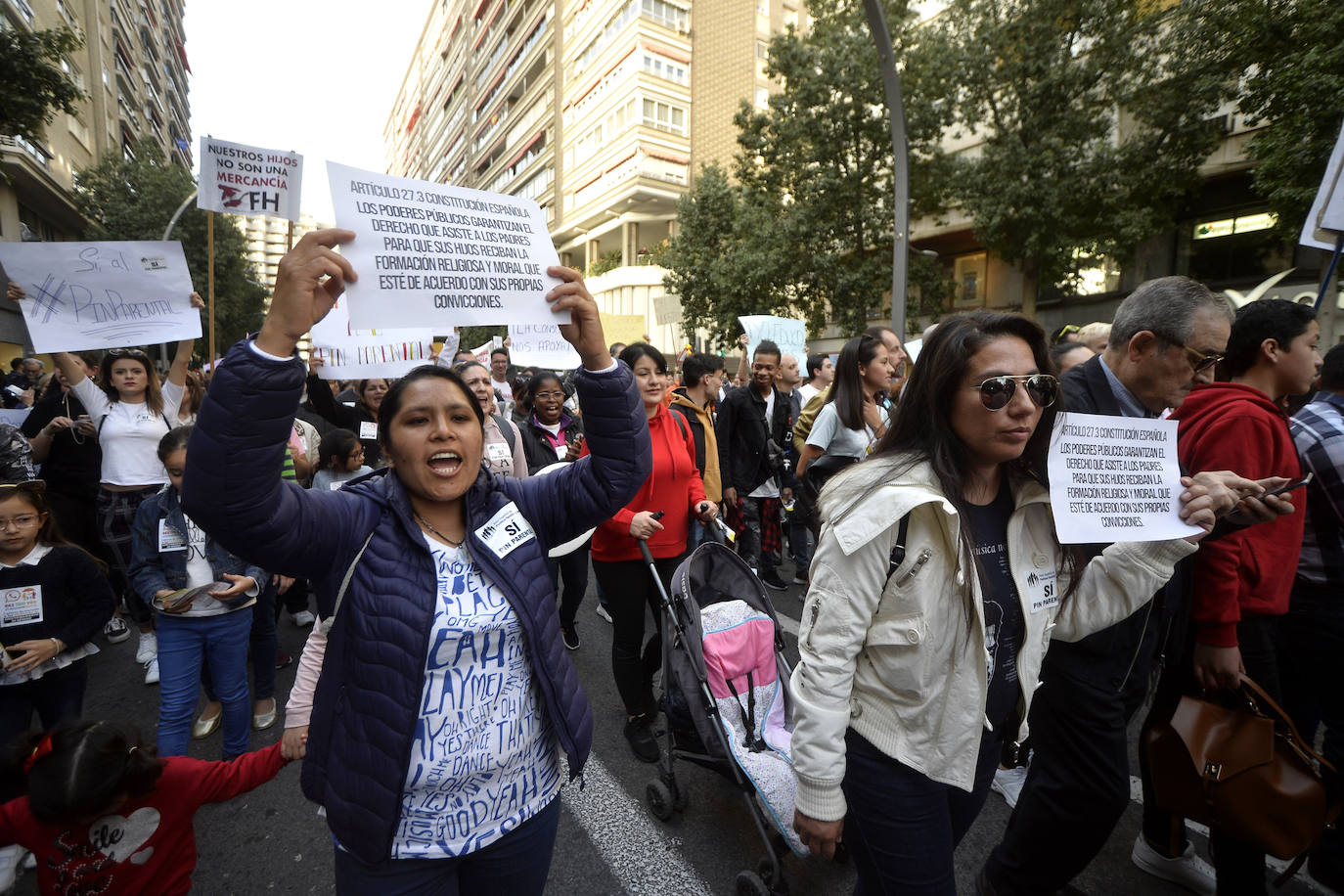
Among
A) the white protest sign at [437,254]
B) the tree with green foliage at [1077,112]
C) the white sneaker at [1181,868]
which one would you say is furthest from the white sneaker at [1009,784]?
the tree with green foliage at [1077,112]

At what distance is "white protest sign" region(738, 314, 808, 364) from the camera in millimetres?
9578

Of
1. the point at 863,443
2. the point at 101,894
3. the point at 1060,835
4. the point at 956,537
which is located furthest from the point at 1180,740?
the point at 101,894

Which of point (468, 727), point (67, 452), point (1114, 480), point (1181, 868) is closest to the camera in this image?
point (468, 727)

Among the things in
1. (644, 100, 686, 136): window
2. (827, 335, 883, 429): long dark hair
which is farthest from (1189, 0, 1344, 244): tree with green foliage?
(644, 100, 686, 136): window

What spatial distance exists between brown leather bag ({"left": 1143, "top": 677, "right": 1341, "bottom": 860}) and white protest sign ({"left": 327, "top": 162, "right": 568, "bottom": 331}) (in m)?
2.44

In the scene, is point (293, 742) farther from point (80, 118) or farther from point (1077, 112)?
point (80, 118)

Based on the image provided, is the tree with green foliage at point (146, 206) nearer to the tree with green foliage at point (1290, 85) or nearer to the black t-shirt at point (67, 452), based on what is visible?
the black t-shirt at point (67, 452)

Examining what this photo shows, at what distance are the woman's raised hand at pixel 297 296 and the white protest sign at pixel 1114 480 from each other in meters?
1.75

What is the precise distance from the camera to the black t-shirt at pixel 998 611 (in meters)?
1.71

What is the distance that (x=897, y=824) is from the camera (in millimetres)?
1658

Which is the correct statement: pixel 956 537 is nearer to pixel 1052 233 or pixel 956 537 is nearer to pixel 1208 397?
pixel 1208 397

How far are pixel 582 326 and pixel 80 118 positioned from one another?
38369 millimetres

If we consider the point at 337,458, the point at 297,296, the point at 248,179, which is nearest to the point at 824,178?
the point at 248,179

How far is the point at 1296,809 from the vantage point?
6.68ft
